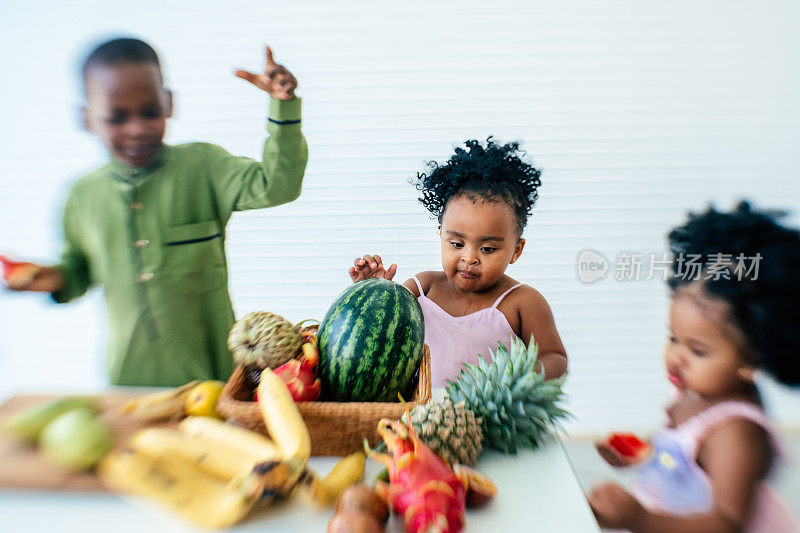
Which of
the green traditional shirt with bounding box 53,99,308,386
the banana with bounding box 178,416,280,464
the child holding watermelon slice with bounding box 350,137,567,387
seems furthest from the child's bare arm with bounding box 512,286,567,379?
the banana with bounding box 178,416,280,464

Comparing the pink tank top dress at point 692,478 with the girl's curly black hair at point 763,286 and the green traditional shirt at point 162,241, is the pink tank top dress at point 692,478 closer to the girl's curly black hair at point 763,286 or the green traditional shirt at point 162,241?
the girl's curly black hair at point 763,286

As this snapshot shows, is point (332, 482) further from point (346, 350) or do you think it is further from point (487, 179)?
point (487, 179)

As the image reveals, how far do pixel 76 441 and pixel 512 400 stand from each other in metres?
0.64

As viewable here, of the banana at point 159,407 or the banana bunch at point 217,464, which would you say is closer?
the banana bunch at point 217,464

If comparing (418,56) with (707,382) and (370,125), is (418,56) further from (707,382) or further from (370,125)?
(707,382)

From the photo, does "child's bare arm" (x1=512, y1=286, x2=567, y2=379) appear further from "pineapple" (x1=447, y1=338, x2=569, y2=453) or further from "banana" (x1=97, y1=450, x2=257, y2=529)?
"banana" (x1=97, y1=450, x2=257, y2=529)

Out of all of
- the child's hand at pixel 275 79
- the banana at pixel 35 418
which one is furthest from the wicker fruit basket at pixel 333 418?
the child's hand at pixel 275 79

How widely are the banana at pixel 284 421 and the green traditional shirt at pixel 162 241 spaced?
0.57 m

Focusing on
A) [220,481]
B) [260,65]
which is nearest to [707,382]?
[220,481]

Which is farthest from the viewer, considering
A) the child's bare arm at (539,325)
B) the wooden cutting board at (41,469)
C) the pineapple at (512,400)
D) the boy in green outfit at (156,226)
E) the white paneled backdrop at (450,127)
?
the white paneled backdrop at (450,127)

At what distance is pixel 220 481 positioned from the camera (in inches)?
27.6

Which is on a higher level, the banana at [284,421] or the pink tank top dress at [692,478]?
the banana at [284,421]

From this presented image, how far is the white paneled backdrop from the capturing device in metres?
1.79

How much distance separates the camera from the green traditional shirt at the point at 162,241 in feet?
3.99
